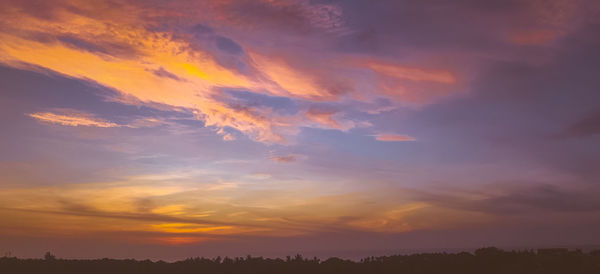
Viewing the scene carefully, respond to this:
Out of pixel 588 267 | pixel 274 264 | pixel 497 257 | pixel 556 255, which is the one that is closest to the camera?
pixel 588 267

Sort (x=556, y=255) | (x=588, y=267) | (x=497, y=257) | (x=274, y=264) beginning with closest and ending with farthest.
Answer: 1. (x=588, y=267)
2. (x=556, y=255)
3. (x=497, y=257)
4. (x=274, y=264)

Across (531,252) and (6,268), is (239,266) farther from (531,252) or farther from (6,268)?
(531,252)

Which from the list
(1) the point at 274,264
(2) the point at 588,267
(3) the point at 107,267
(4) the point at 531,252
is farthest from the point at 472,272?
(3) the point at 107,267

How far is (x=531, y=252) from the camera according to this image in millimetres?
22406

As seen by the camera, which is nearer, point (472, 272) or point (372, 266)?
point (472, 272)

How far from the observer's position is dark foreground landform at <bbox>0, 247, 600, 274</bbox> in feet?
67.2

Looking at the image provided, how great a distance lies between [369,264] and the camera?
2398 cm

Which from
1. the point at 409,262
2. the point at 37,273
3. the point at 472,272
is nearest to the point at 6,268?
the point at 37,273

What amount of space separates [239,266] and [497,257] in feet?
44.4

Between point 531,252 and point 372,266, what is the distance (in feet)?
25.7

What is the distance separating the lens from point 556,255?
21094 millimetres

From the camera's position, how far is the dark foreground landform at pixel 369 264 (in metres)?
20.5

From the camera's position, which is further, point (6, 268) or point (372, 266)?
point (6, 268)

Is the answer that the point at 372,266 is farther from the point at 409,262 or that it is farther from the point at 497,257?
the point at 497,257
